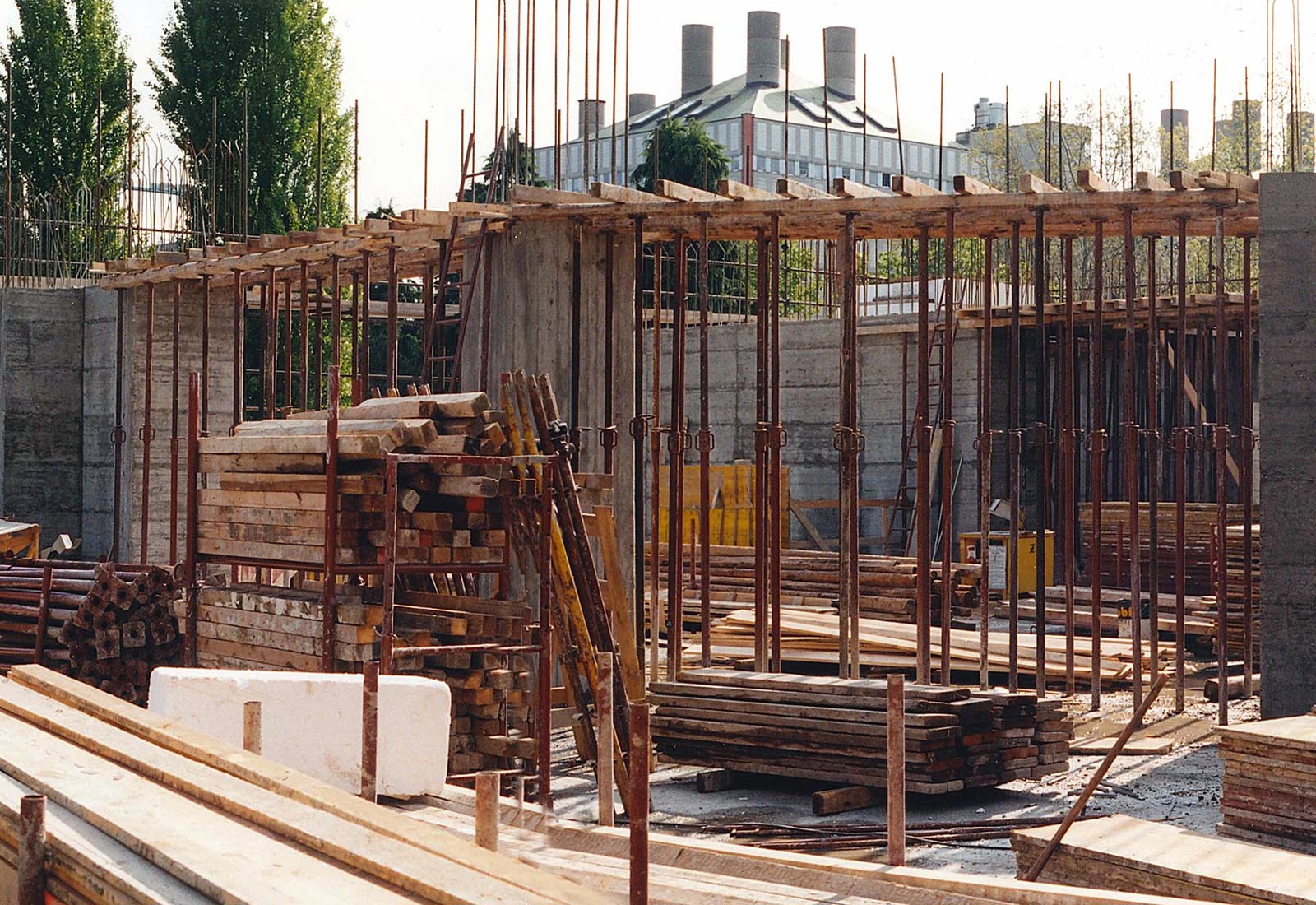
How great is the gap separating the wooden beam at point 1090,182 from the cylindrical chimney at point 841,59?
65636mm

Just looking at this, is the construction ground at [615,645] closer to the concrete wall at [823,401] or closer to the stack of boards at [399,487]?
the stack of boards at [399,487]

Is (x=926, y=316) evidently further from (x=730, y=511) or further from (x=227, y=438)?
(x=730, y=511)

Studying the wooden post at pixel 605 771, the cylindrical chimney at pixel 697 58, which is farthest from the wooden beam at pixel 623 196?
the cylindrical chimney at pixel 697 58

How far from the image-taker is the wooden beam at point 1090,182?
37.3 ft

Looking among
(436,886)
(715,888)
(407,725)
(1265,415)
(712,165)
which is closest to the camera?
(436,886)

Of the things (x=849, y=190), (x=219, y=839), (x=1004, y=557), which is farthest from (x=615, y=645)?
(x=1004, y=557)

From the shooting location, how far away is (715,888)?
490cm

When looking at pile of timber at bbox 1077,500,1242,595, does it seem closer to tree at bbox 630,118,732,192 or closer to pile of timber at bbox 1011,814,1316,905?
pile of timber at bbox 1011,814,1316,905

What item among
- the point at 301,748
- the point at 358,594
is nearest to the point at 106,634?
the point at 358,594

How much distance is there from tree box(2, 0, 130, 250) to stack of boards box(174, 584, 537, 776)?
3102 centimetres

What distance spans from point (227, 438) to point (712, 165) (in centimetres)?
3109

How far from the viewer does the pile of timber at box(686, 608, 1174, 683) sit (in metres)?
13.6

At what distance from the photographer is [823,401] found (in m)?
23.9

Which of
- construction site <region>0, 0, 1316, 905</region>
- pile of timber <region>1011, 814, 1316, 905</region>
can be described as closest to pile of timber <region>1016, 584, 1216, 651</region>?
construction site <region>0, 0, 1316, 905</region>
